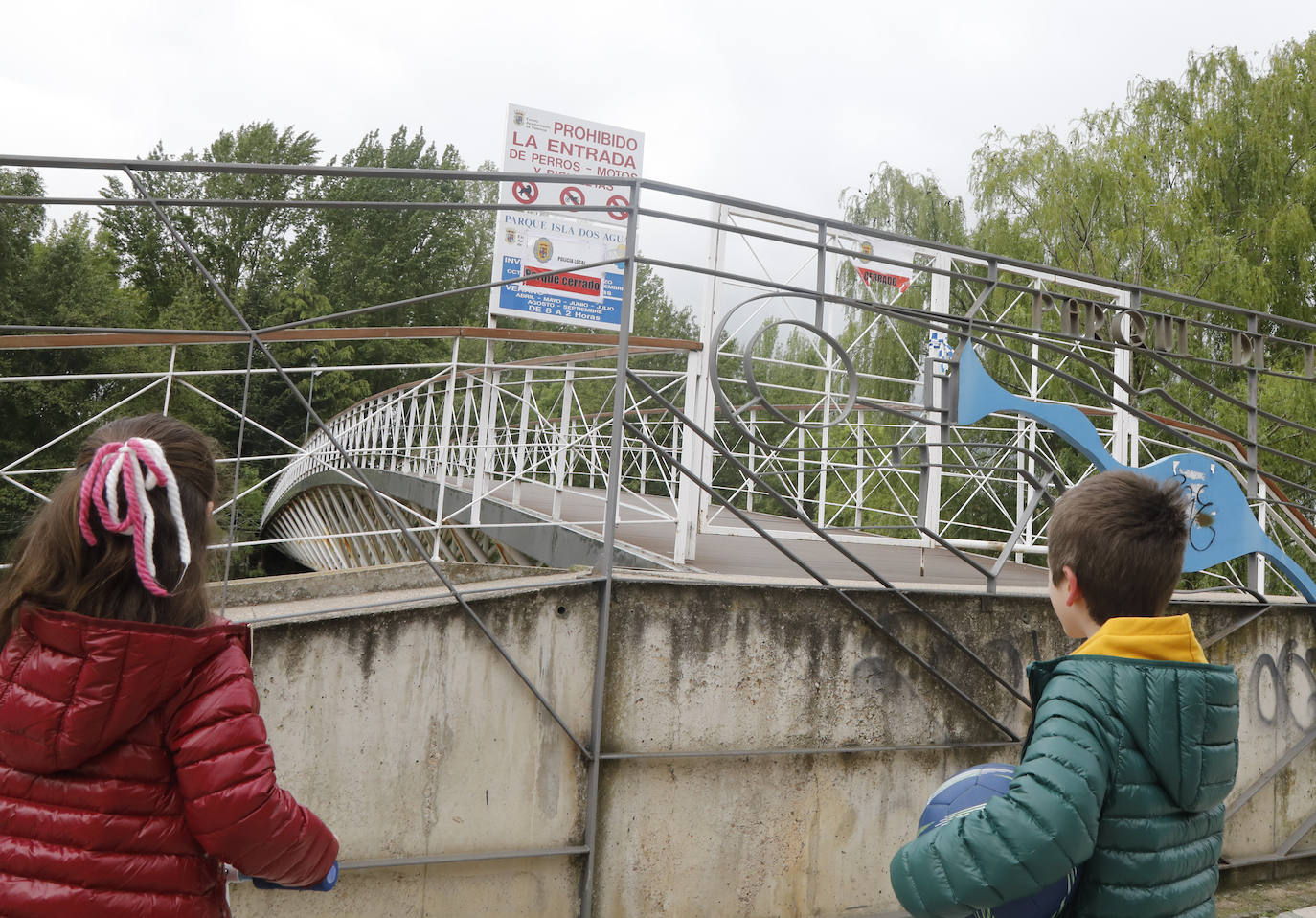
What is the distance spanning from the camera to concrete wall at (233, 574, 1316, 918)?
3.23 metres

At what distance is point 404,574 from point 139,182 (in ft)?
7.47

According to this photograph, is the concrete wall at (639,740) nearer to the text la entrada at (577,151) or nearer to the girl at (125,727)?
the girl at (125,727)

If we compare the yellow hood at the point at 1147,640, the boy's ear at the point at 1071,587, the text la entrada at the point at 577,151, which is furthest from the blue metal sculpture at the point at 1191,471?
the text la entrada at the point at 577,151

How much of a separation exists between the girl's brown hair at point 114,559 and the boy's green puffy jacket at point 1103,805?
4.31ft

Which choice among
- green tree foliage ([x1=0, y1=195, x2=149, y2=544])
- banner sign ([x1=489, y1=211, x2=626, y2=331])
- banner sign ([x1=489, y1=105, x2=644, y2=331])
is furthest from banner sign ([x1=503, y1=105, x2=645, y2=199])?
green tree foliage ([x1=0, y1=195, x2=149, y2=544])

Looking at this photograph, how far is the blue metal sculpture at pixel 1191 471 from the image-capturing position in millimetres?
4422

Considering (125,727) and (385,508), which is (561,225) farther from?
(125,727)

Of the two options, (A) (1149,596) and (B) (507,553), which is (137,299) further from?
(A) (1149,596)

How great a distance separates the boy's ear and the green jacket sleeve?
0.79ft

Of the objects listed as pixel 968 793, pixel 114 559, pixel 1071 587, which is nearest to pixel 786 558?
pixel 968 793

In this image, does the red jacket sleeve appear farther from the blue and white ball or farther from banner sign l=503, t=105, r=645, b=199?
banner sign l=503, t=105, r=645, b=199

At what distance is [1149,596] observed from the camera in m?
1.69

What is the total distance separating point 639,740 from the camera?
11.9 ft

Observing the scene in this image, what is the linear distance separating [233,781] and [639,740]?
2.21 m
